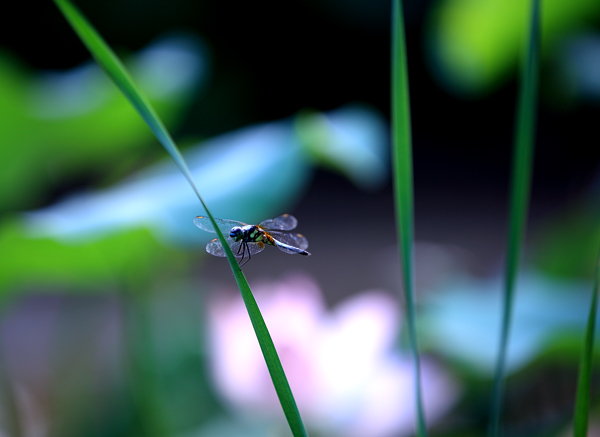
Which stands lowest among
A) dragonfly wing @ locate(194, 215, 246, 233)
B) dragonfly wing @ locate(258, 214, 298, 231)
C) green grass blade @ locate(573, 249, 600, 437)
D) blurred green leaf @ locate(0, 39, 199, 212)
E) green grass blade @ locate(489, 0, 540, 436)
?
green grass blade @ locate(573, 249, 600, 437)

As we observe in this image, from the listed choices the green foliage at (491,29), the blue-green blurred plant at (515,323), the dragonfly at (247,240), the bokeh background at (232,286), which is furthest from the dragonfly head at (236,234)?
the green foliage at (491,29)

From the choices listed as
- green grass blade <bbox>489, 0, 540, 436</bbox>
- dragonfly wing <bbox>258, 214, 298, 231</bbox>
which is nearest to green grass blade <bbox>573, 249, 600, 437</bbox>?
green grass blade <bbox>489, 0, 540, 436</bbox>

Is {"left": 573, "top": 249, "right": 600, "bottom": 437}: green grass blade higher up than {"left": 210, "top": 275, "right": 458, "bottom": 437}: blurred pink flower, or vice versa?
{"left": 210, "top": 275, "right": 458, "bottom": 437}: blurred pink flower

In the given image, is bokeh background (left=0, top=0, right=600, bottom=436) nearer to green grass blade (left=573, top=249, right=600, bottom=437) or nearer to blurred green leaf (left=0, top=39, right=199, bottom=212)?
blurred green leaf (left=0, top=39, right=199, bottom=212)

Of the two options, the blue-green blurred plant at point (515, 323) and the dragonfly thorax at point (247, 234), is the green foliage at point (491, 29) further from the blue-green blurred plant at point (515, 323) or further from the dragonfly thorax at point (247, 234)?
the dragonfly thorax at point (247, 234)

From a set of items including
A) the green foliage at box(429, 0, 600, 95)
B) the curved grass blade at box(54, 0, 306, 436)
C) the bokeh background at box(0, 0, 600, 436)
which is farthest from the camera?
the green foliage at box(429, 0, 600, 95)
